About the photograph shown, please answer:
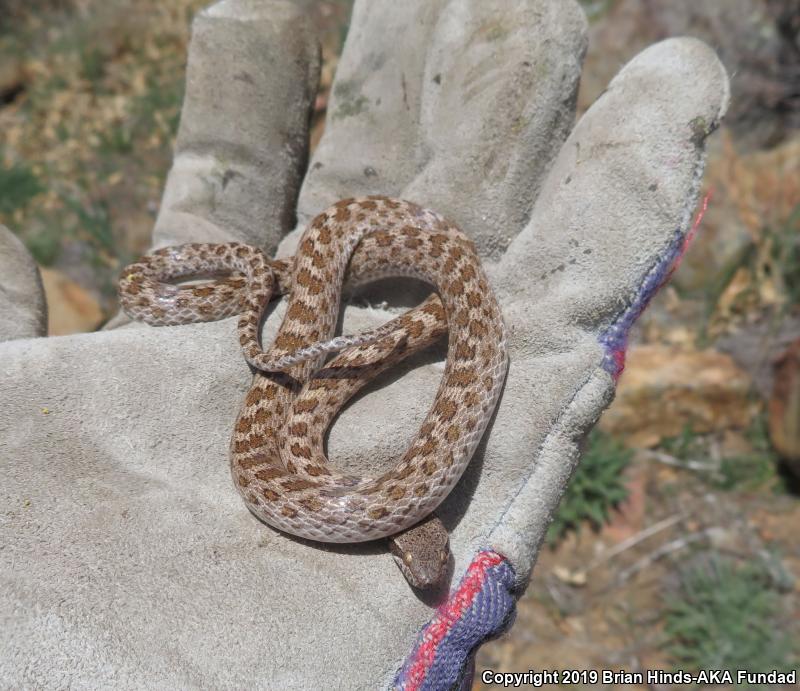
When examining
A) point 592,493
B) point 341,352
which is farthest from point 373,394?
point 592,493

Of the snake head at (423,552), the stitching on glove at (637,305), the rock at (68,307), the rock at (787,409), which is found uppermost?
the stitching on glove at (637,305)

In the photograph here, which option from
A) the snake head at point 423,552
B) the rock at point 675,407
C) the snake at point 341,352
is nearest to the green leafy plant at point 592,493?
the rock at point 675,407

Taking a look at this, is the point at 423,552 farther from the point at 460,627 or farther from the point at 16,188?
the point at 16,188

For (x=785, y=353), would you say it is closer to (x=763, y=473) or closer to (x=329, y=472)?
(x=763, y=473)

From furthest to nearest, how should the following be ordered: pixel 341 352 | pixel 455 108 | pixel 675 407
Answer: pixel 675 407 < pixel 341 352 < pixel 455 108

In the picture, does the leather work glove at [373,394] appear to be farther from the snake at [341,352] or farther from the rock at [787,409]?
the rock at [787,409]

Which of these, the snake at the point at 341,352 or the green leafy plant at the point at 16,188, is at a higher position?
the snake at the point at 341,352

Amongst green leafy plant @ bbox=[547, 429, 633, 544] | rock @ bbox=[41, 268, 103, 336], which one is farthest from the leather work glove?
rock @ bbox=[41, 268, 103, 336]
